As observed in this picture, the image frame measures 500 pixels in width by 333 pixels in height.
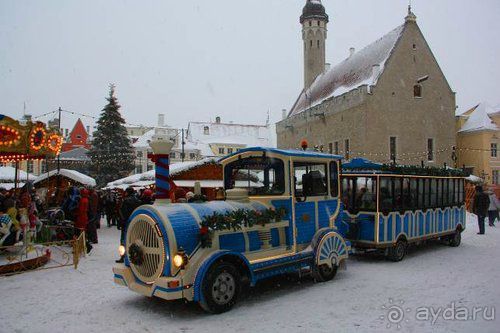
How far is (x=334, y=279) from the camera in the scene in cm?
948

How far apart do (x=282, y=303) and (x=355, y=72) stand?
35.8 m

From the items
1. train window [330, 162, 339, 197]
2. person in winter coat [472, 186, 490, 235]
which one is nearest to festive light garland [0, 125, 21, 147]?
train window [330, 162, 339, 197]

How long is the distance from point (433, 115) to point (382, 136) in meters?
6.22

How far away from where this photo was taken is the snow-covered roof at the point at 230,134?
7269cm

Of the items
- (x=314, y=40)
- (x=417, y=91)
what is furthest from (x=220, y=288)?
(x=314, y=40)

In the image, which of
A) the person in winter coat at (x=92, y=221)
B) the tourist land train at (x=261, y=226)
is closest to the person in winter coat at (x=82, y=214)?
the person in winter coat at (x=92, y=221)

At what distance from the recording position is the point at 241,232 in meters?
7.63

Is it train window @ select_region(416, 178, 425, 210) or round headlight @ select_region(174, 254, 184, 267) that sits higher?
train window @ select_region(416, 178, 425, 210)

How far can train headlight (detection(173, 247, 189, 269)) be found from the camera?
658cm

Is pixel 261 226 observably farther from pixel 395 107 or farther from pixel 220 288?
pixel 395 107

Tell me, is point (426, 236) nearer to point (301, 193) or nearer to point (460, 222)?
point (460, 222)

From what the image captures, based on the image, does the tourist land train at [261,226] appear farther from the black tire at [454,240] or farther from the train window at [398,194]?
the black tire at [454,240]

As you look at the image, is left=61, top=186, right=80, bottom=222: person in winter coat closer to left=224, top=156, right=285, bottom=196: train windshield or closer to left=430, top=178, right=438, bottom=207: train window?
left=224, top=156, right=285, bottom=196: train windshield

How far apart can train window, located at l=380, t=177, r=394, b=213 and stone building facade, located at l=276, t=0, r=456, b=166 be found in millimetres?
22869
